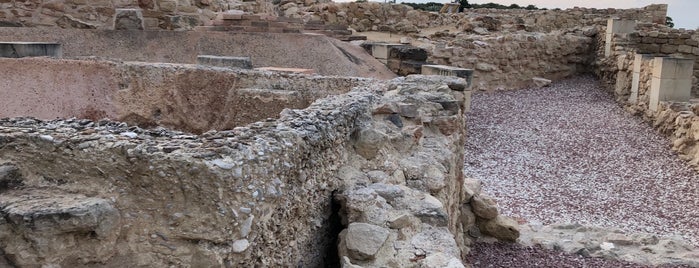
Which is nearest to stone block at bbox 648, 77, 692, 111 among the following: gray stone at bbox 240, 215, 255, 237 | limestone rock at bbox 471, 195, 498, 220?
limestone rock at bbox 471, 195, 498, 220

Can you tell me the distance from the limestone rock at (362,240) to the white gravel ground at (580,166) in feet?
12.7

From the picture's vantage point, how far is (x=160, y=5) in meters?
10.8

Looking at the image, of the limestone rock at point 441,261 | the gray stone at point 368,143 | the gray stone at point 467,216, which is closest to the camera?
the limestone rock at point 441,261

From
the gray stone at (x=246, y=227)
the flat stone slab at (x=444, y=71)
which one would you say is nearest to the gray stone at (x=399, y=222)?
the gray stone at (x=246, y=227)

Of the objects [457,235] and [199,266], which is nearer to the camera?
[199,266]

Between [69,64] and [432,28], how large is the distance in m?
14.3

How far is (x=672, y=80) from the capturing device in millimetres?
10211

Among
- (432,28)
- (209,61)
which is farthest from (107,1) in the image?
(432,28)

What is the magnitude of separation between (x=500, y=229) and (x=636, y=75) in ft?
25.4

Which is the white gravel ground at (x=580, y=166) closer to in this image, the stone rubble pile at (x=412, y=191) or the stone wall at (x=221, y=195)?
the stone rubble pile at (x=412, y=191)

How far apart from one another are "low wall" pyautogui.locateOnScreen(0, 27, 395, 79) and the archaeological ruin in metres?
0.03

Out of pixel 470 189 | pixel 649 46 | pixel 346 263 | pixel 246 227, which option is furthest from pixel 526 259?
pixel 649 46

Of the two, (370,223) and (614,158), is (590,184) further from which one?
(370,223)

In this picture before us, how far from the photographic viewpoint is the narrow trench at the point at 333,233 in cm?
302
